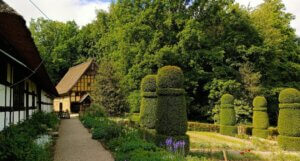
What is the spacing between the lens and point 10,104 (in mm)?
9953

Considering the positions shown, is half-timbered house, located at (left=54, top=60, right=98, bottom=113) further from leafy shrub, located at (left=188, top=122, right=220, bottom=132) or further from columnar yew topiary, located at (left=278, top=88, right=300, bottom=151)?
columnar yew topiary, located at (left=278, top=88, right=300, bottom=151)

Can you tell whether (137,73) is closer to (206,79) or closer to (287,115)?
(206,79)

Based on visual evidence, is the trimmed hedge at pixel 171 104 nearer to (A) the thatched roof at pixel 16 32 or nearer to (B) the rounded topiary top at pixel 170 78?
(B) the rounded topiary top at pixel 170 78

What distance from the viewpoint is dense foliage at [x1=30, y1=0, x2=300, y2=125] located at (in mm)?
28094

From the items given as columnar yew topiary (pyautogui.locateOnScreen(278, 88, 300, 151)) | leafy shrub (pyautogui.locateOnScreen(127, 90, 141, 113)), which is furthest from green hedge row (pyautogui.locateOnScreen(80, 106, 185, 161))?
leafy shrub (pyautogui.locateOnScreen(127, 90, 141, 113))

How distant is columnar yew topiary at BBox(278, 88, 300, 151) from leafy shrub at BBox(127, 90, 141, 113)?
504 inches

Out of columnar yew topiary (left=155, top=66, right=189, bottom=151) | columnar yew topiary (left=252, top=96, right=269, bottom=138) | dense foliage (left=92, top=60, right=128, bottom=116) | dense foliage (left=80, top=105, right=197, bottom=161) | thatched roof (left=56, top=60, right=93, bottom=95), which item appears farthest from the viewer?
thatched roof (left=56, top=60, right=93, bottom=95)

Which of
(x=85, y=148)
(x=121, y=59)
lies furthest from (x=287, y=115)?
(x=121, y=59)

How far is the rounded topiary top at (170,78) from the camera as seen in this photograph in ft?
39.7

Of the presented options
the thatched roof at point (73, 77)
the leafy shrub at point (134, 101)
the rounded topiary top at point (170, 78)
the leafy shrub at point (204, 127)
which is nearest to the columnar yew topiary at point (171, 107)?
the rounded topiary top at point (170, 78)

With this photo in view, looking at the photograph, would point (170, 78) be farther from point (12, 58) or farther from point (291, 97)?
point (291, 97)

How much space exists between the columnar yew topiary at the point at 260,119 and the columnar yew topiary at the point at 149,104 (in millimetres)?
9257

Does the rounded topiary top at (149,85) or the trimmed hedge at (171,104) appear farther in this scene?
the rounded topiary top at (149,85)

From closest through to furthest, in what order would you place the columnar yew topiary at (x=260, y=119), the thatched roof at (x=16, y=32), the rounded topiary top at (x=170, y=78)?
the thatched roof at (x=16, y=32) → the rounded topiary top at (x=170, y=78) → the columnar yew topiary at (x=260, y=119)
